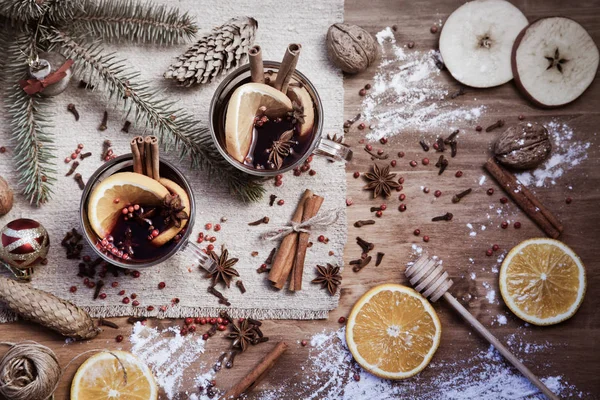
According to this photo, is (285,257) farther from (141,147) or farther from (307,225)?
(141,147)

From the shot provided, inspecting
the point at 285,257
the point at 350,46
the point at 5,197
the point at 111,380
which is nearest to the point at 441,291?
the point at 285,257

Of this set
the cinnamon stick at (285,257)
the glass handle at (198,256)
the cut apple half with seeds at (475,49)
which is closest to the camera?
the glass handle at (198,256)

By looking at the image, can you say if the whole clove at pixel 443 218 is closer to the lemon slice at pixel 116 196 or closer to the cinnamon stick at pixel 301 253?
the cinnamon stick at pixel 301 253

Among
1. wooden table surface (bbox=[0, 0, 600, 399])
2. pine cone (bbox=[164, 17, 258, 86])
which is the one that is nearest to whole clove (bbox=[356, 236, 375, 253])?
wooden table surface (bbox=[0, 0, 600, 399])

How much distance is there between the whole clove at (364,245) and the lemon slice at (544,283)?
54 centimetres

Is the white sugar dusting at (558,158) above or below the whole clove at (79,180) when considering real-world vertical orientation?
above

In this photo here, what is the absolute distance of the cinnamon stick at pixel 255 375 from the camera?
7.39ft

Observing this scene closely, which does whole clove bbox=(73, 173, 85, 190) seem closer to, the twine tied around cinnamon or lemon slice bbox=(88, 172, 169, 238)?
lemon slice bbox=(88, 172, 169, 238)

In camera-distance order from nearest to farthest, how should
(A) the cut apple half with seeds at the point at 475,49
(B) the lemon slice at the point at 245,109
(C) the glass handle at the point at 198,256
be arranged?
(B) the lemon slice at the point at 245,109
(C) the glass handle at the point at 198,256
(A) the cut apple half with seeds at the point at 475,49

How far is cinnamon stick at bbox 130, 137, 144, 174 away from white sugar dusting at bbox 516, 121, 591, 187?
1.50m

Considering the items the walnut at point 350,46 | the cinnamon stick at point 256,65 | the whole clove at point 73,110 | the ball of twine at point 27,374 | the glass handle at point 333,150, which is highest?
the walnut at point 350,46

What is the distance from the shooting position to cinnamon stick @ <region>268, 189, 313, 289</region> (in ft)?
7.53

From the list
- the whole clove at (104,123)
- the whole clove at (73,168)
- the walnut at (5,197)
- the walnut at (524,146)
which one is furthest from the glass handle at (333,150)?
the walnut at (5,197)

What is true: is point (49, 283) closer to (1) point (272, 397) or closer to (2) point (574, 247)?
(1) point (272, 397)
